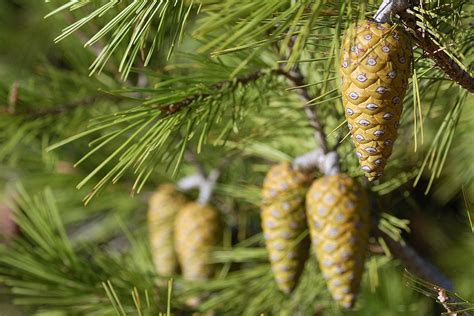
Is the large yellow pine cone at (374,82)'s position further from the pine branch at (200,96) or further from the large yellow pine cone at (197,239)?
the large yellow pine cone at (197,239)

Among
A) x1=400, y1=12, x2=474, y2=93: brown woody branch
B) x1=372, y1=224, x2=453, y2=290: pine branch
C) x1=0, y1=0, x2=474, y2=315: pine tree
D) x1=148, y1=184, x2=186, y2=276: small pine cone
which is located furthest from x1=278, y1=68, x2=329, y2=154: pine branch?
x1=148, y1=184, x2=186, y2=276: small pine cone

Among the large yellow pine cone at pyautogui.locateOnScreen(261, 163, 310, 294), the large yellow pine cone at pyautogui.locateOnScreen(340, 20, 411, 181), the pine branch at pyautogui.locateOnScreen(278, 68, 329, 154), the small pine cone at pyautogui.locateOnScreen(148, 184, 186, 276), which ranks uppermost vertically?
the large yellow pine cone at pyautogui.locateOnScreen(340, 20, 411, 181)

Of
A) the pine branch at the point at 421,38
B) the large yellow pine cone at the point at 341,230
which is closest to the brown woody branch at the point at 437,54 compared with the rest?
the pine branch at the point at 421,38

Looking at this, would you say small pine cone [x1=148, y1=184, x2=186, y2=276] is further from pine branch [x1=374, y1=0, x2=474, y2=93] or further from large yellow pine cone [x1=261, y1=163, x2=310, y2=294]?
pine branch [x1=374, y1=0, x2=474, y2=93]

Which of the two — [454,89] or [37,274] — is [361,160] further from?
[37,274]

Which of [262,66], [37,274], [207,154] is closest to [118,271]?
[37,274]

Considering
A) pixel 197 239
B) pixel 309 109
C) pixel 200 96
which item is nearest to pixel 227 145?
pixel 197 239
